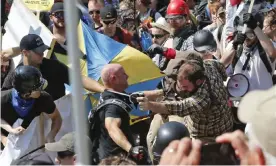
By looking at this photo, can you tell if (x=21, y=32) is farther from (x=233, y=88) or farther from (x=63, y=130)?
(x=233, y=88)

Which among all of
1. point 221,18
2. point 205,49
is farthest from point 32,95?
point 221,18

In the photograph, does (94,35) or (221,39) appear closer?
(94,35)

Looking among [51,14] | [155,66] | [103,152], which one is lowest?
[103,152]

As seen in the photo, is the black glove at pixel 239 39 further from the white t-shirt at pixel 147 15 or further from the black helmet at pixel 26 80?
the white t-shirt at pixel 147 15

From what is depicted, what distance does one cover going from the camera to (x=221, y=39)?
29.9 feet

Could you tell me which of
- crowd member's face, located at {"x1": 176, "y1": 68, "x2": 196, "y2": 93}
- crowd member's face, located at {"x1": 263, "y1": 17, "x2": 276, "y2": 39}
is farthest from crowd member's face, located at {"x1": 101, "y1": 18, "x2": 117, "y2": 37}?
crowd member's face, located at {"x1": 176, "y1": 68, "x2": 196, "y2": 93}

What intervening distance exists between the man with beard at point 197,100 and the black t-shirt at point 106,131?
24 cm

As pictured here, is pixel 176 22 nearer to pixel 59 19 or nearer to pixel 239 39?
pixel 59 19

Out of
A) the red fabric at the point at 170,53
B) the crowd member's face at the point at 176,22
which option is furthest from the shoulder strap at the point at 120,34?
the red fabric at the point at 170,53

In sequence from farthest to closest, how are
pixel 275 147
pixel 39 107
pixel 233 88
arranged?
pixel 233 88, pixel 39 107, pixel 275 147

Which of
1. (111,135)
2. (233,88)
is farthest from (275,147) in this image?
(233,88)

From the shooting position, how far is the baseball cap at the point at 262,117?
4082mm

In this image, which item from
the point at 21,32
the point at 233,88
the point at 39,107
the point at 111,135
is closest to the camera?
the point at 111,135

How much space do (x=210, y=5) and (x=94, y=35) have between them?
254cm
